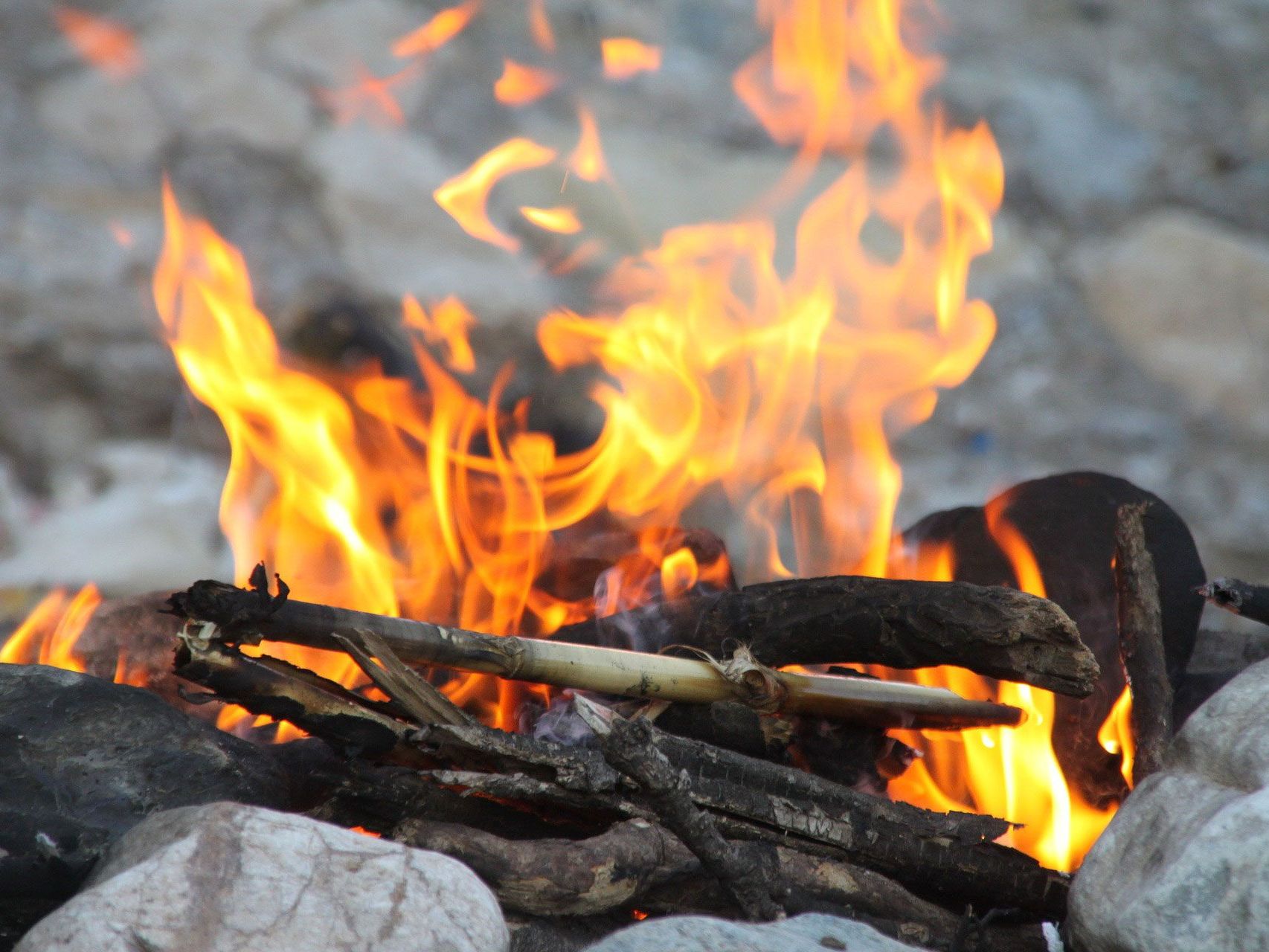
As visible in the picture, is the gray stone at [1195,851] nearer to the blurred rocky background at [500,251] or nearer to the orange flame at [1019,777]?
the orange flame at [1019,777]

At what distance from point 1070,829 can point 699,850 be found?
51.3 inches

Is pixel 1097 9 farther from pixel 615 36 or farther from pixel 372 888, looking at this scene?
pixel 372 888

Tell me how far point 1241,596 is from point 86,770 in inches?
90.8

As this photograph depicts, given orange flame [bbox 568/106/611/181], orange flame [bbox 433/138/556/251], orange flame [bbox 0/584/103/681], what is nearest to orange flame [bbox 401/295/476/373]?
orange flame [bbox 433/138/556/251]

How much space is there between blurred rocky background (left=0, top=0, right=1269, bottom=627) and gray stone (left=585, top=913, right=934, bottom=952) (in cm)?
247

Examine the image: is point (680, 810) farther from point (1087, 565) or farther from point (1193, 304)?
point (1193, 304)

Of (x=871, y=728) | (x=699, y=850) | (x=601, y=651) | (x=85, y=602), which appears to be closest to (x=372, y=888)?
(x=699, y=850)

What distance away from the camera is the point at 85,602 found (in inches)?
151

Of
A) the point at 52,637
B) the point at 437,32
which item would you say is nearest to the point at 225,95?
the point at 437,32

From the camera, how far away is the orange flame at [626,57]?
15.2ft

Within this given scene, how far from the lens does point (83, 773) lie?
93.2 inches

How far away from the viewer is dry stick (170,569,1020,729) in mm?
2436

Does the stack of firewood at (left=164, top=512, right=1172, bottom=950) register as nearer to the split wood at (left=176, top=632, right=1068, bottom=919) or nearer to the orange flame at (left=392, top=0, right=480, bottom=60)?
the split wood at (left=176, top=632, right=1068, bottom=919)

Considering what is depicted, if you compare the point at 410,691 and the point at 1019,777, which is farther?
the point at 1019,777
